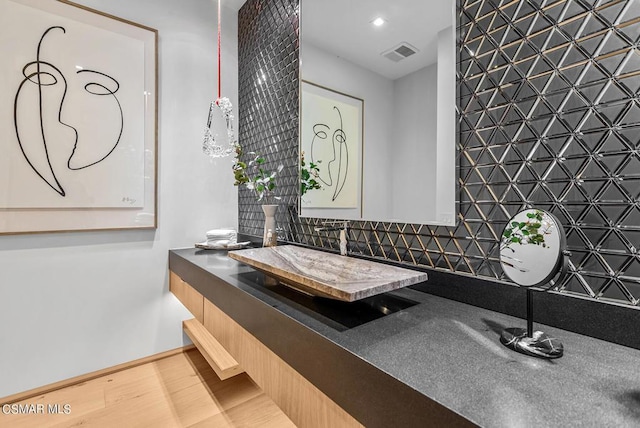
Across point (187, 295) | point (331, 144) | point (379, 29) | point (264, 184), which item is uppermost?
point (379, 29)

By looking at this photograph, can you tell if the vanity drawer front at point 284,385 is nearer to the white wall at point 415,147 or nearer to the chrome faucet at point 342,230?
the chrome faucet at point 342,230

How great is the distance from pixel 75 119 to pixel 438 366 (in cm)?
217

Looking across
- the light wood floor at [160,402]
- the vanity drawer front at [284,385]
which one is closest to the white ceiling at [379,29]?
→ the vanity drawer front at [284,385]

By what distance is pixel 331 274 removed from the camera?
3.07 ft

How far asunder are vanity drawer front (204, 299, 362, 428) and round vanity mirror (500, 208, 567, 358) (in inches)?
15.6

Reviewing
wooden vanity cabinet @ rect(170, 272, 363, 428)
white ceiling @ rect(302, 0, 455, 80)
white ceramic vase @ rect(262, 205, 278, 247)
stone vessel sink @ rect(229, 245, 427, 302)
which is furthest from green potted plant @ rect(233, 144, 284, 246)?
white ceiling @ rect(302, 0, 455, 80)

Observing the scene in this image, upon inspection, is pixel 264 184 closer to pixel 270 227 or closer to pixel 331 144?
pixel 270 227

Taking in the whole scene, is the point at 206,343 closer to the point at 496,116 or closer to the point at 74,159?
the point at 74,159

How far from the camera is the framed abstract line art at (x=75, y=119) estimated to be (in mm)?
1559

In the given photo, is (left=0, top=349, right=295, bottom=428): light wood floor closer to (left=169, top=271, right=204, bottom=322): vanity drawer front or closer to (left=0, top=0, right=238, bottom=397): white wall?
(left=0, top=0, right=238, bottom=397): white wall

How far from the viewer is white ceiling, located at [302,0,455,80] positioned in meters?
1.00

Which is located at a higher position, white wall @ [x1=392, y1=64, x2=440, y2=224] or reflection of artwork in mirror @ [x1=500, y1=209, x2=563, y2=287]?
white wall @ [x1=392, y1=64, x2=440, y2=224]
